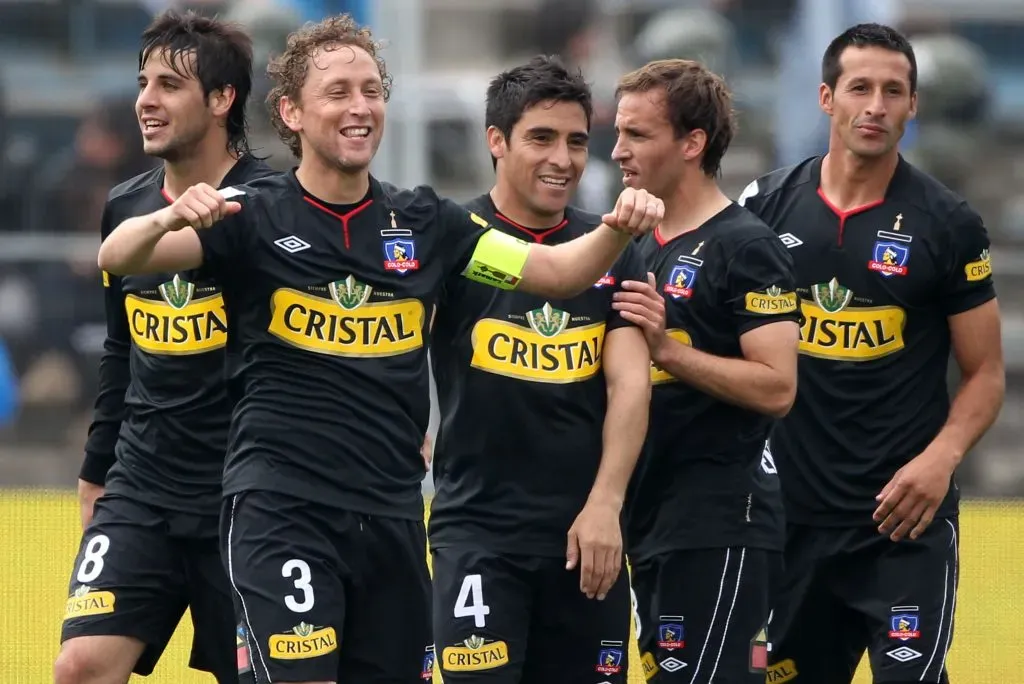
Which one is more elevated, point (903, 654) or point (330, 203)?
point (330, 203)

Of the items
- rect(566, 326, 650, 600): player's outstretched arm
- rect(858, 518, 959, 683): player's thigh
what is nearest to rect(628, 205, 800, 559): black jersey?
rect(566, 326, 650, 600): player's outstretched arm

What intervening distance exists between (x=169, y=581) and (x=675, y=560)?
1.55 m

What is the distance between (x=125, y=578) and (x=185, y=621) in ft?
11.8

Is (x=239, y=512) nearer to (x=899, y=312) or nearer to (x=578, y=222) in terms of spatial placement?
(x=578, y=222)

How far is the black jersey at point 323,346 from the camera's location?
15.6 ft

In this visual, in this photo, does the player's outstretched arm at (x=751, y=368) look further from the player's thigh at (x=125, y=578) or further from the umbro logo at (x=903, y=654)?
the player's thigh at (x=125, y=578)

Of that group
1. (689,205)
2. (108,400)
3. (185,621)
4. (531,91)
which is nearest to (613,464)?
(689,205)

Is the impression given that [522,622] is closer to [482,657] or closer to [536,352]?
[482,657]

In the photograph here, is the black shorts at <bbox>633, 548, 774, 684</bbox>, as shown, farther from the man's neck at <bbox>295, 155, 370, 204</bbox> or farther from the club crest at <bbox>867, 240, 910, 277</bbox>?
the man's neck at <bbox>295, 155, 370, 204</bbox>

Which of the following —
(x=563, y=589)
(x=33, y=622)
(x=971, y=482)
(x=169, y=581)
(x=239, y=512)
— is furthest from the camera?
(x=971, y=482)

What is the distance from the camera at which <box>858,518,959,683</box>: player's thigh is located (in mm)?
5586

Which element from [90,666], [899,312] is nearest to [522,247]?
[899,312]

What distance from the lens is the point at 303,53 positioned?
199 inches

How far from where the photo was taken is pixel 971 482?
13.7 m
